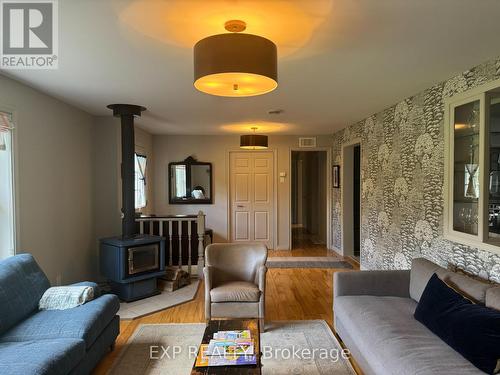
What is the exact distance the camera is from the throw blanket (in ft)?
8.66

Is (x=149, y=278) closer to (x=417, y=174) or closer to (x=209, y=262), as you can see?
(x=209, y=262)

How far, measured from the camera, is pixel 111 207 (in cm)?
474

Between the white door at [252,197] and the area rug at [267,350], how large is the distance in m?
3.68

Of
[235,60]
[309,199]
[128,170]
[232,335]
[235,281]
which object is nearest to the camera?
[235,60]

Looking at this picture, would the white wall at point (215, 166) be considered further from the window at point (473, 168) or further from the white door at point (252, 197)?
the window at point (473, 168)

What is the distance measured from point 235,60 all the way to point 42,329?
7.20 feet

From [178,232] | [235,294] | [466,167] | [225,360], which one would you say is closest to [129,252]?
[178,232]

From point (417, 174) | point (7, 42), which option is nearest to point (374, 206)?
point (417, 174)

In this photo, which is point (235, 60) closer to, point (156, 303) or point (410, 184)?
point (410, 184)

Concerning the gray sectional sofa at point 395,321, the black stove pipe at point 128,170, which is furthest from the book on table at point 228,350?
the black stove pipe at point 128,170

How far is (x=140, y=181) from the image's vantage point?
5.99 meters

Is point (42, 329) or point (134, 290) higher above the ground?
point (42, 329)

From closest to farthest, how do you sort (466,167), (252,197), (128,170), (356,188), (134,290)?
(466,167)
(134,290)
(128,170)
(356,188)
(252,197)

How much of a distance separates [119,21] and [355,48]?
5.09ft
